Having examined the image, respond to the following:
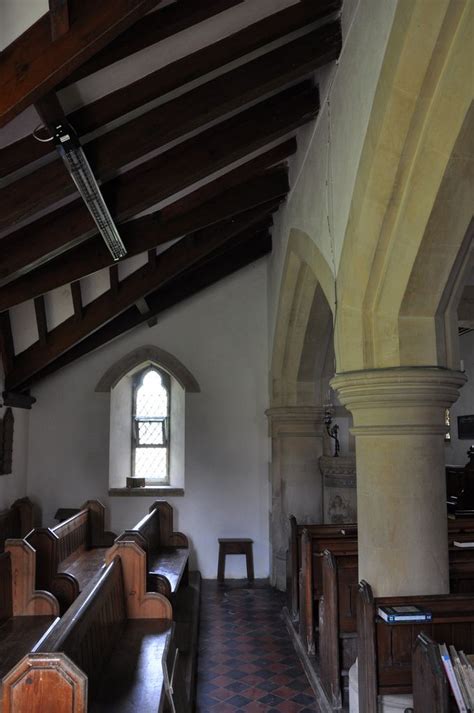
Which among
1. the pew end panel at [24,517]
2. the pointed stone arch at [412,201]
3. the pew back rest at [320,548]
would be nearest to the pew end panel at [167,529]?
the pew end panel at [24,517]

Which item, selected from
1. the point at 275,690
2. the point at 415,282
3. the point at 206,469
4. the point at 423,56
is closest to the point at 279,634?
the point at 275,690

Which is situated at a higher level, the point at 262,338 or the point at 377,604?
the point at 262,338

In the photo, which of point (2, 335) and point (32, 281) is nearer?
point (32, 281)

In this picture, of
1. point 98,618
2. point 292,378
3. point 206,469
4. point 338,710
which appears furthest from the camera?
point 206,469

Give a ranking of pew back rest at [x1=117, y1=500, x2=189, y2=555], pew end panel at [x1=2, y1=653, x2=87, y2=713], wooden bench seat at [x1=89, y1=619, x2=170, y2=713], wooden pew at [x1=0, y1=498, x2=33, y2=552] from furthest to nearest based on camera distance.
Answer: wooden pew at [x1=0, y1=498, x2=33, y2=552] → pew back rest at [x1=117, y1=500, x2=189, y2=555] → wooden bench seat at [x1=89, y1=619, x2=170, y2=713] → pew end panel at [x1=2, y1=653, x2=87, y2=713]

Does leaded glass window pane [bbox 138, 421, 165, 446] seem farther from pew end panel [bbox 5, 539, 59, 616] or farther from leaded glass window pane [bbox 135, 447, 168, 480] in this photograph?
pew end panel [bbox 5, 539, 59, 616]

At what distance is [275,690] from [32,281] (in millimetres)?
3408

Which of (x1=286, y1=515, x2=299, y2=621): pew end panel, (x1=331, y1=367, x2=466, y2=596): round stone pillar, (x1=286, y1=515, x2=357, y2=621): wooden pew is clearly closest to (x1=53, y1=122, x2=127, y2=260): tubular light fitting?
(x1=331, y1=367, x2=466, y2=596): round stone pillar

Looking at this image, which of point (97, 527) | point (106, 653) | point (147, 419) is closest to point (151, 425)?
point (147, 419)

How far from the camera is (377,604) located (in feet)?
9.06

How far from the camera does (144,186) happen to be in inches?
154

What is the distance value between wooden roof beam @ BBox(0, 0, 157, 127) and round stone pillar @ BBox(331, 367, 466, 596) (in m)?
1.90

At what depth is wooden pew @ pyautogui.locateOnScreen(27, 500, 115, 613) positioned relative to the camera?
456 centimetres

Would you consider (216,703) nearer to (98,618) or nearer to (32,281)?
(98,618)
